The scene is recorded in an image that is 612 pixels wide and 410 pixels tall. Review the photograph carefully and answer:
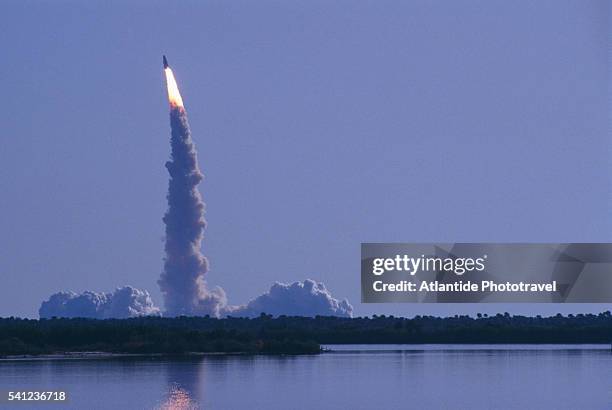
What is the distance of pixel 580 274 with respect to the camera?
26688mm

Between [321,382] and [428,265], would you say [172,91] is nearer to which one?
[321,382]

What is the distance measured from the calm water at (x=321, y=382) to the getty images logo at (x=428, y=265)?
1705 cm

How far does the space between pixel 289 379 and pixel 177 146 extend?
46.7ft

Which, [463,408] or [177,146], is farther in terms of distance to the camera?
[177,146]

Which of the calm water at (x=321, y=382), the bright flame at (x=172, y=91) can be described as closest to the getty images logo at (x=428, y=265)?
the calm water at (x=321, y=382)

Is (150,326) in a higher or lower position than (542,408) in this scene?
higher

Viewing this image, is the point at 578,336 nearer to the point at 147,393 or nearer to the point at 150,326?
the point at 150,326

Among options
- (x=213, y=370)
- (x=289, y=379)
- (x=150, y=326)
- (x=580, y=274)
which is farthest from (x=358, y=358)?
(x=580, y=274)

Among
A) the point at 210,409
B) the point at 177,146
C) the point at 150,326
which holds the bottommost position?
the point at 210,409

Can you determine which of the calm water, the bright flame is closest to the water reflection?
the calm water

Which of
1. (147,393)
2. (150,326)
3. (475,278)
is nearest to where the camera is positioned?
(475,278)

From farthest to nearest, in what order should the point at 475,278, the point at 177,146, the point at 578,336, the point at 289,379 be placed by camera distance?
1. the point at 578,336
2. the point at 177,146
3. the point at 289,379
4. the point at 475,278

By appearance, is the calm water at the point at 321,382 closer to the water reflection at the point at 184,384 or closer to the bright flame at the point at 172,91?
the water reflection at the point at 184,384

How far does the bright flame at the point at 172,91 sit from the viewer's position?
6034cm
